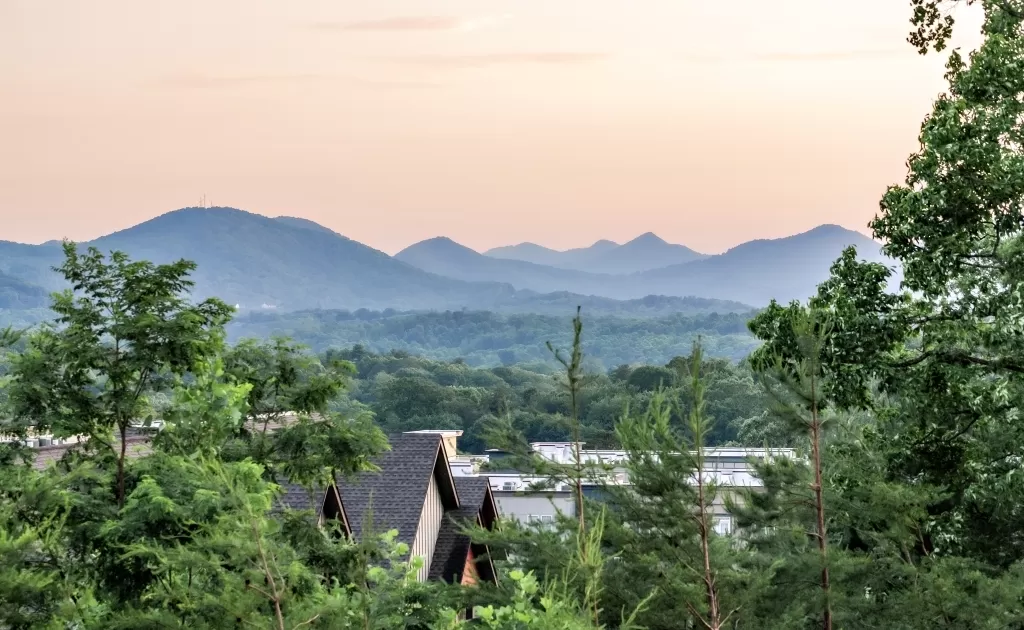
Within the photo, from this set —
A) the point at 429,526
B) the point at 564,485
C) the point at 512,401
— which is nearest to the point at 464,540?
the point at 429,526

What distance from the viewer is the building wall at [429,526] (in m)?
20.0

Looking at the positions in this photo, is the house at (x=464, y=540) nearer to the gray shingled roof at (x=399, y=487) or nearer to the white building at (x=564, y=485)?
the white building at (x=564, y=485)

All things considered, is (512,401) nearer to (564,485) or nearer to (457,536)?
(457,536)

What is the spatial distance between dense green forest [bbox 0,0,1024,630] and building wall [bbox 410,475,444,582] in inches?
294

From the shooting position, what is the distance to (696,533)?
8820mm

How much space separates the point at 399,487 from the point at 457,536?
206 centimetres

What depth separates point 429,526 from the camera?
2073cm

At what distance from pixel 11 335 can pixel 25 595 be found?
3.10m

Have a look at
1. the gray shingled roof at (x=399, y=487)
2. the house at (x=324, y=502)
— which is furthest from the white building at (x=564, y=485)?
the house at (x=324, y=502)

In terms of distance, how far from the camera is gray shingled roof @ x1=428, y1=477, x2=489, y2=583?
20609 millimetres

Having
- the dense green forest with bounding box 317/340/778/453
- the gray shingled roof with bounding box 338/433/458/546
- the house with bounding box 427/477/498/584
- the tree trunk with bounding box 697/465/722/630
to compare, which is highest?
the tree trunk with bounding box 697/465/722/630

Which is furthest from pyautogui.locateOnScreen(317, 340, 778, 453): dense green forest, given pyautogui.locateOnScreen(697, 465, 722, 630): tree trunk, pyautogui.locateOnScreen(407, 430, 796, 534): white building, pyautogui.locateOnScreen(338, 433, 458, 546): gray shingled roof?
pyautogui.locateOnScreen(697, 465, 722, 630): tree trunk

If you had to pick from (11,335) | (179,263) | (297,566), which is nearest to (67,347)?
(11,335)

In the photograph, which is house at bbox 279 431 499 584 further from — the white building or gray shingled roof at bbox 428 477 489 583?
the white building
